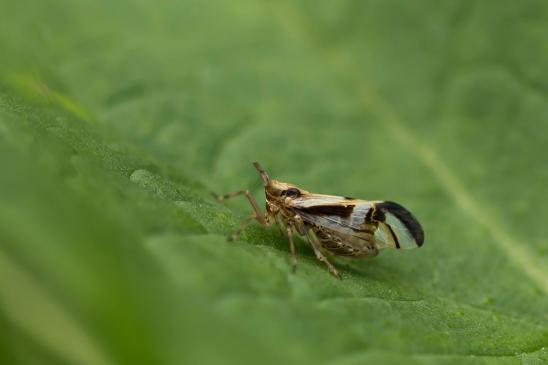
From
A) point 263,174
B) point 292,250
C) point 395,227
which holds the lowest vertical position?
point 292,250

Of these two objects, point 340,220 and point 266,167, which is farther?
point 266,167

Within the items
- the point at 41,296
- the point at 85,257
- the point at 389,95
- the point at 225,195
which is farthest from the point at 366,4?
the point at 85,257

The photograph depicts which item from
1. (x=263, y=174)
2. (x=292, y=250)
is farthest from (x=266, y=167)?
(x=292, y=250)

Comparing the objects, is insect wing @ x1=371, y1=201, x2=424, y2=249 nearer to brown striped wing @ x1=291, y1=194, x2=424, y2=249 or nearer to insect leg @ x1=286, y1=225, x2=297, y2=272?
brown striped wing @ x1=291, y1=194, x2=424, y2=249

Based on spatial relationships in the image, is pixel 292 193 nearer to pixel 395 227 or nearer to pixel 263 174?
pixel 263 174

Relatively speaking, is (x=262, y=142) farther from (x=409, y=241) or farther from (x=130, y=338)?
(x=130, y=338)

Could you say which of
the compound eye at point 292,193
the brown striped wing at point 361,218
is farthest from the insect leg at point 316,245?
the compound eye at point 292,193

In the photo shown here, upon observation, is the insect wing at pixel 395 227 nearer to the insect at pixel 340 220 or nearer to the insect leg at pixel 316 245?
the insect at pixel 340 220
